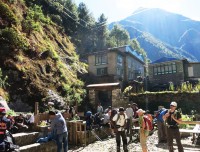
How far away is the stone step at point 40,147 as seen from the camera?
10821 millimetres

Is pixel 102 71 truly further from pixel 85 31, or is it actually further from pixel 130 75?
pixel 85 31

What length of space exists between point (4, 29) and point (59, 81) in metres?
9.79

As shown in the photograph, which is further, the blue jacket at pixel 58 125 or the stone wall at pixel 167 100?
the stone wall at pixel 167 100

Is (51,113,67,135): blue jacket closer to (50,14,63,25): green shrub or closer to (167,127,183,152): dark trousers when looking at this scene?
(167,127,183,152): dark trousers

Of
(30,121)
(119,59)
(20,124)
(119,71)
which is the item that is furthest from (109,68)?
(20,124)

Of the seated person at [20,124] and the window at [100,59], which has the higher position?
the window at [100,59]

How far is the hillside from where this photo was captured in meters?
24.7

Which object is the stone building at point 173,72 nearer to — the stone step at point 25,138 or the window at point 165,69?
the window at point 165,69

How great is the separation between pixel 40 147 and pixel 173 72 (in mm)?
37400

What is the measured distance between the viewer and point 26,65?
27500mm

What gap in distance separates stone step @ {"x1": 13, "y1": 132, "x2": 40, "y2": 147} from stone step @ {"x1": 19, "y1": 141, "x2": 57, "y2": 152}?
89 cm

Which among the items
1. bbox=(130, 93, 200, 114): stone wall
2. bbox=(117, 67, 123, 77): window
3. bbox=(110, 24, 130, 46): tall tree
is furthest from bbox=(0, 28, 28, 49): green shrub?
bbox=(110, 24, 130, 46): tall tree

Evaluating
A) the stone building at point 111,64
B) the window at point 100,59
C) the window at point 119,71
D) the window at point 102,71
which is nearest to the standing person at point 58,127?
the stone building at point 111,64

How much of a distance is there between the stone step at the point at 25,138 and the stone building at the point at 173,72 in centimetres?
3383
